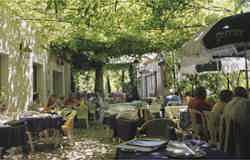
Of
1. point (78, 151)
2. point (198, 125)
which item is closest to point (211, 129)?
point (198, 125)

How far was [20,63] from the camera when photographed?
41.8 ft

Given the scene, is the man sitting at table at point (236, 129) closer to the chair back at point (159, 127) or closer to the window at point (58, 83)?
the chair back at point (159, 127)

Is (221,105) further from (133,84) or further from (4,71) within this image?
(133,84)

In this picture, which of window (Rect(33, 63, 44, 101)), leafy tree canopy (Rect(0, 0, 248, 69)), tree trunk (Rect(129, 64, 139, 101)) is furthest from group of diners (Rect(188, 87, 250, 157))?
tree trunk (Rect(129, 64, 139, 101))

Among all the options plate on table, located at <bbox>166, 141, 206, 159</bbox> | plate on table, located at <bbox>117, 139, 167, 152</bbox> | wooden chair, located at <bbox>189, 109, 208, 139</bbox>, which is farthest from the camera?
wooden chair, located at <bbox>189, 109, 208, 139</bbox>

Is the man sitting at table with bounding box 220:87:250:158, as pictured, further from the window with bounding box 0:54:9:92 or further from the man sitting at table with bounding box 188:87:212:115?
the window with bounding box 0:54:9:92

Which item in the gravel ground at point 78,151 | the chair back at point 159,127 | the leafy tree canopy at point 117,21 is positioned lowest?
the gravel ground at point 78,151

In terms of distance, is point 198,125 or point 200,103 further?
point 200,103

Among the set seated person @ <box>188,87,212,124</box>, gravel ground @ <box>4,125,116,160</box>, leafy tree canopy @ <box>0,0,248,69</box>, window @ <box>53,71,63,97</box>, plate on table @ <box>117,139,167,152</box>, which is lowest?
gravel ground @ <box>4,125,116,160</box>

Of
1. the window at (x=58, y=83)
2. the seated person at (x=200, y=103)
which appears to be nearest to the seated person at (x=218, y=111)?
the seated person at (x=200, y=103)

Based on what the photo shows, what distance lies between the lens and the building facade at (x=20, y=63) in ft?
37.0

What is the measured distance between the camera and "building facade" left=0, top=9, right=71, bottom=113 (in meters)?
11.3

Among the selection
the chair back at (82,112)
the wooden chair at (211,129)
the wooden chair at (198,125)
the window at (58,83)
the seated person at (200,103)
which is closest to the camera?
the wooden chair at (211,129)

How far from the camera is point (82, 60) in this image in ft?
73.6
